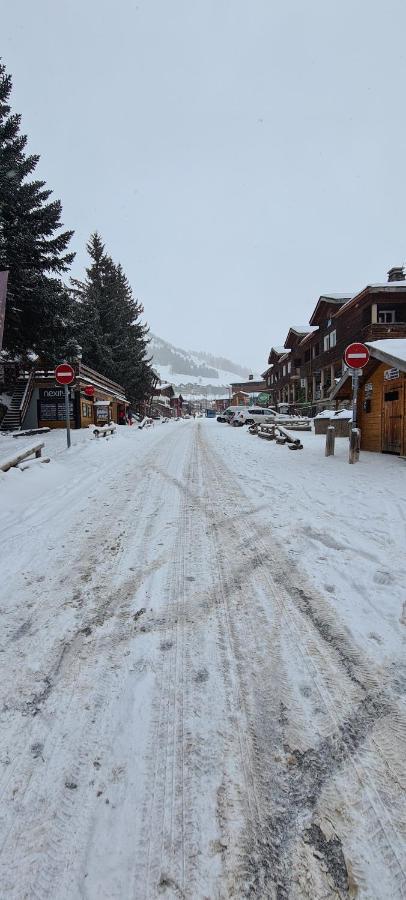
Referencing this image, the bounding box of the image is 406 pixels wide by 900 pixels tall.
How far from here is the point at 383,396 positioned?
1118 cm

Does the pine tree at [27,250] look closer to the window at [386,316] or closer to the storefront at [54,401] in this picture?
the storefront at [54,401]

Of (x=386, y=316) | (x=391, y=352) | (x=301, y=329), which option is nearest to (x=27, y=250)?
(x=391, y=352)

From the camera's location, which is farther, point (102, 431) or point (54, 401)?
point (54, 401)

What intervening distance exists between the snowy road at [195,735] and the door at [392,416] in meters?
8.06

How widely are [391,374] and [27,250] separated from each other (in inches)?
605

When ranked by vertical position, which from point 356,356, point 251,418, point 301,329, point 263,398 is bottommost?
point 251,418

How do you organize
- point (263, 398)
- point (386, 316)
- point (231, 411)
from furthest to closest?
1. point (263, 398)
2. point (231, 411)
3. point (386, 316)

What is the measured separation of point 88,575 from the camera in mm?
3588

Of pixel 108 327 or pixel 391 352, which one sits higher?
pixel 108 327

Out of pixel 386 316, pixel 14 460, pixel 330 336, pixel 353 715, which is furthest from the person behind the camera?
pixel 330 336

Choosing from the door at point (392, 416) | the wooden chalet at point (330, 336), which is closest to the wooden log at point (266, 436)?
the wooden chalet at point (330, 336)

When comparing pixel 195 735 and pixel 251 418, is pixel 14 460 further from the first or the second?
pixel 251 418

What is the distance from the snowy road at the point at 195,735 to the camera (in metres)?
1.33

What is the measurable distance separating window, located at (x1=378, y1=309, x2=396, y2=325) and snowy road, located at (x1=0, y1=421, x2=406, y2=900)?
26.6 m
